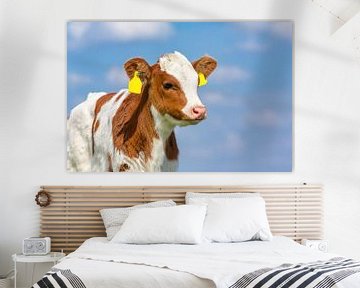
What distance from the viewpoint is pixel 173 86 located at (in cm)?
565

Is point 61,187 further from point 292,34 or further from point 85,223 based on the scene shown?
point 292,34

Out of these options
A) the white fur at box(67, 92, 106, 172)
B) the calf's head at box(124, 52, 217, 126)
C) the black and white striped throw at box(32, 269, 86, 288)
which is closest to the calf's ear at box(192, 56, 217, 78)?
the calf's head at box(124, 52, 217, 126)

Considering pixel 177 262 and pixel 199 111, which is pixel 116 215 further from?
pixel 177 262

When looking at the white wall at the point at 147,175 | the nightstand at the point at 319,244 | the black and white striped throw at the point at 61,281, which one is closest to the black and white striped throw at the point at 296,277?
the black and white striped throw at the point at 61,281

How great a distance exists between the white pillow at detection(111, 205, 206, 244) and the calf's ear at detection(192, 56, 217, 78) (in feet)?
4.24

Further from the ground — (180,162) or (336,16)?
(336,16)

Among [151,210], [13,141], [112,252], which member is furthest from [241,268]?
[13,141]

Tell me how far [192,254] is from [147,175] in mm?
1507

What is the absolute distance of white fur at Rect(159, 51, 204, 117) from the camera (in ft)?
18.6

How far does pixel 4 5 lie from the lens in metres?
5.64

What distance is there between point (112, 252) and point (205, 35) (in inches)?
90.5

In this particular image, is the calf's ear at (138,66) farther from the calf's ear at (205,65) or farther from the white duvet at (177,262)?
the white duvet at (177,262)

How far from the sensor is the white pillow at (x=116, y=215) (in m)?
5.28

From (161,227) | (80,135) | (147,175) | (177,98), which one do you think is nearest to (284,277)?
(161,227)
